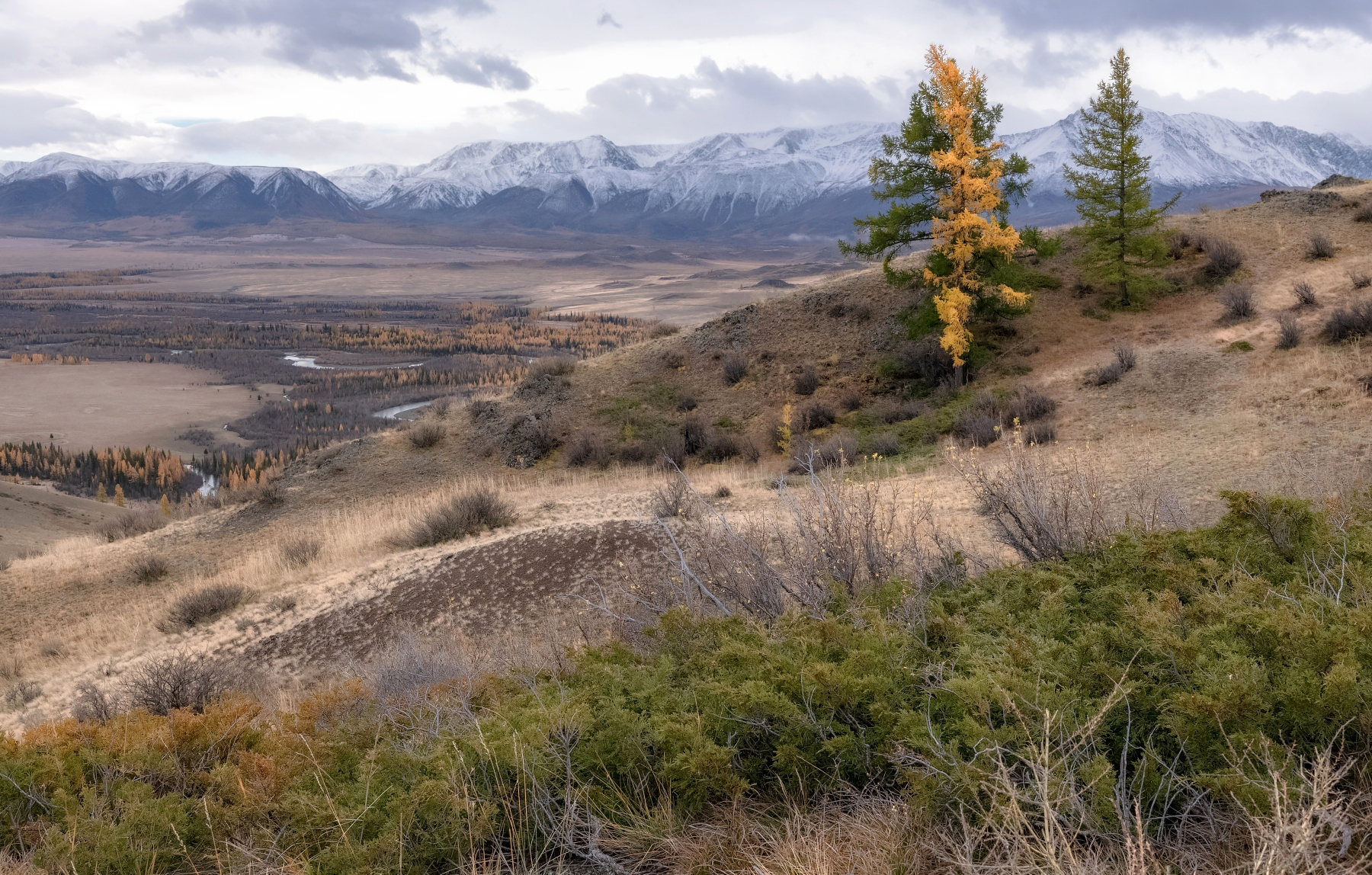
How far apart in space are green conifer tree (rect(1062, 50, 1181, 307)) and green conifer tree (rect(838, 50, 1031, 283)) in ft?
6.51

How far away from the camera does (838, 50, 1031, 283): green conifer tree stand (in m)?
18.8

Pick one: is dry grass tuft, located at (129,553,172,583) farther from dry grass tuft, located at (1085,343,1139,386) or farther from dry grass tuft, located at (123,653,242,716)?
dry grass tuft, located at (1085,343,1139,386)

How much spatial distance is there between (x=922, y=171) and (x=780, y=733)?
1837 centimetres

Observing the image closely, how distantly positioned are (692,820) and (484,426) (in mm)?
22388

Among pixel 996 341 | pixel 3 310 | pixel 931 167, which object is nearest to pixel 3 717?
pixel 931 167

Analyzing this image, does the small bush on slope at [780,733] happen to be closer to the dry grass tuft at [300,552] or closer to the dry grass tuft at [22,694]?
the dry grass tuft at [22,694]

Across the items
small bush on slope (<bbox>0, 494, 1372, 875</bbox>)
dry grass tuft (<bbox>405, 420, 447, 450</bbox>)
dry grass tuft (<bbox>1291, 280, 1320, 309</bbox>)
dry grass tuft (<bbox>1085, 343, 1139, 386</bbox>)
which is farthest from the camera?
dry grass tuft (<bbox>405, 420, 447, 450</bbox>)

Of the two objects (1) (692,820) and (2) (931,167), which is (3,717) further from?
(2) (931,167)

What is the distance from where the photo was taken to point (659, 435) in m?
22.2

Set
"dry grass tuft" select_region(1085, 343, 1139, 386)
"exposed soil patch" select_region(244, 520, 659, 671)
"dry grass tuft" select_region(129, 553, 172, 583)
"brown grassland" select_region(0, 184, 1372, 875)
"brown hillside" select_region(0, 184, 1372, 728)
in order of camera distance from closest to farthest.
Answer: "brown grassland" select_region(0, 184, 1372, 875) < "exposed soil patch" select_region(244, 520, 659, 671) < "brown hillside" select_region(0, 184, 1372, 728) < "dry grass tuft" select_region(129, 553, 172, 583) < "dry grass tuft" select_region(1085, 343, 1139, 386)

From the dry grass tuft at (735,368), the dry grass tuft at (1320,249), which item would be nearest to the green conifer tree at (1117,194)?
the dry grass tuft at (1320,249)

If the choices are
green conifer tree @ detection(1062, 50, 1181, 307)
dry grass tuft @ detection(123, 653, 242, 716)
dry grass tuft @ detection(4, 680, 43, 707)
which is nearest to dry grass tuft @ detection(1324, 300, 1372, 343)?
green conifer tree @ detection(1062, 50, 1181, 307)

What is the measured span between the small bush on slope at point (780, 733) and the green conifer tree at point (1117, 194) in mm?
17832

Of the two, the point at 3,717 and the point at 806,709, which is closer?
the point at 806,709
